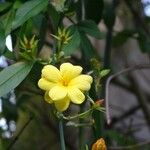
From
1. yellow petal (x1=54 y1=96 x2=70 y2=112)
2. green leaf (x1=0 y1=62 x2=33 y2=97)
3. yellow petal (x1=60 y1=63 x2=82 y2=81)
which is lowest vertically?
yellow petal (x1=54 y1=96 x2=70 y2=112)

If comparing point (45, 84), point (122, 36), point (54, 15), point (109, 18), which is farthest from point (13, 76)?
point (122, 36)

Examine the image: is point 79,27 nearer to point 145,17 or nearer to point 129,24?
point 145,17

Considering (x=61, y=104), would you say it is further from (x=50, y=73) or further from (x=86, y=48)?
(x=86, y=48)

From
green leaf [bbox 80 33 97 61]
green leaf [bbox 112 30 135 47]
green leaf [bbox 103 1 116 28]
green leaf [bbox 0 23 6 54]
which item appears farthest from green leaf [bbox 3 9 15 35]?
green leaf [bbox 112 30 135 47]

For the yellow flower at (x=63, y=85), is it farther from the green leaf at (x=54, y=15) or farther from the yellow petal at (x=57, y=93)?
the green leaf at (x=54, y=15)

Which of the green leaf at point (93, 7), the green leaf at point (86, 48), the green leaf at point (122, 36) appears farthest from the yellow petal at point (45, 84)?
the green leaf at point (122, 36)

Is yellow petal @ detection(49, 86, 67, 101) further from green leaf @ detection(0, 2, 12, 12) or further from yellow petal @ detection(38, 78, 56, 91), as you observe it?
green leaf @ detection(0, 2, 12, 12)
